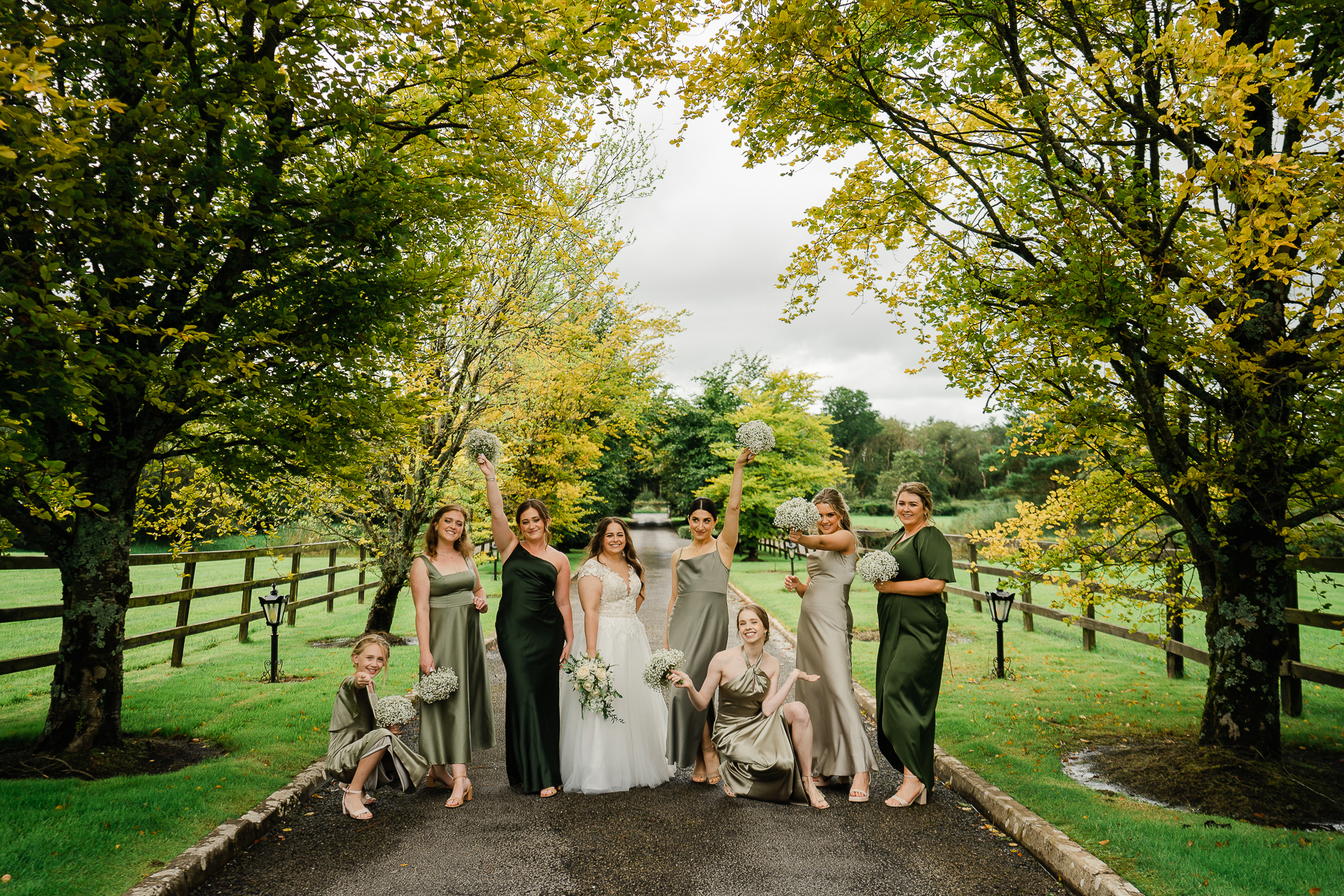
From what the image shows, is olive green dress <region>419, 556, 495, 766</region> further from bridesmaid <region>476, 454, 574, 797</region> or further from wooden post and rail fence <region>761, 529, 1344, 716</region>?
wooden post and rail fence <region>761, 529, 1344, 716</region>

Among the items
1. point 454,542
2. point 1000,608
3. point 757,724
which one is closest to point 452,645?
point 454,542

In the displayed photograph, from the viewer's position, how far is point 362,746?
5215 mm

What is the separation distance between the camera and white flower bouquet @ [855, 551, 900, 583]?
213 inches

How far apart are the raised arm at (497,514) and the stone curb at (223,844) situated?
7.43 ft

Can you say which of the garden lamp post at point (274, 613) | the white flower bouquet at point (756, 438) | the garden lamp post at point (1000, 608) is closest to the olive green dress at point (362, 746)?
the white flower bouquet at point (756, 438)

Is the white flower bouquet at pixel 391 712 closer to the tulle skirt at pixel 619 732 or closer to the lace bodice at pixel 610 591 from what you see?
the tulle skirt at pixel 619 732

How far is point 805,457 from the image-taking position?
26844 millimetres

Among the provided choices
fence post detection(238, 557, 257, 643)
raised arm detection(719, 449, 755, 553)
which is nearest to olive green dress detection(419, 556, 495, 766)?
raised arm detection(719, 449, 755, 553)

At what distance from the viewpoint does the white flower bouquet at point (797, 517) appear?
18.1 ft

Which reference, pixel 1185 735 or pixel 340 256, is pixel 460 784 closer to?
pixel 340 256

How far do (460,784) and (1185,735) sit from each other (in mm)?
6453

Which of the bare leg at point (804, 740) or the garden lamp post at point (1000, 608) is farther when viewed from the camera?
the garden lamp post at point (1000, 608)

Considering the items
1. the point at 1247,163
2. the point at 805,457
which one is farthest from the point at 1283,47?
the point at 805,457

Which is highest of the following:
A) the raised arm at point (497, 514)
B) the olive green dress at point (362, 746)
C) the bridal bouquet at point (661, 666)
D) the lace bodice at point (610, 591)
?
the raised arm at point (497, 514)
